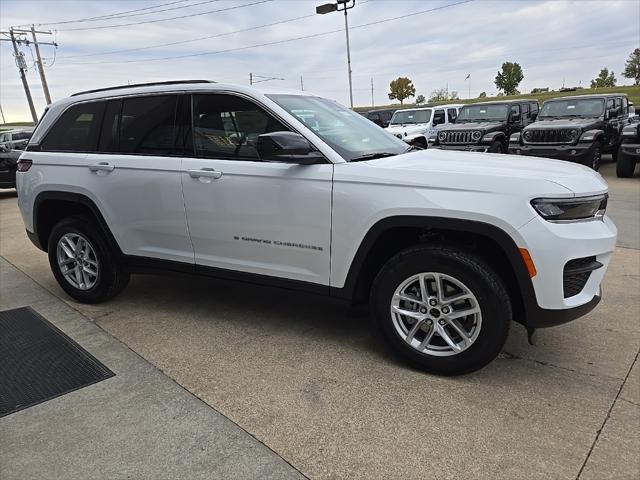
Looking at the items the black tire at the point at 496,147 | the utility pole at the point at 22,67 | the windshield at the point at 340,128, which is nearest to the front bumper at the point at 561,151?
the black tire at the point at 496,147

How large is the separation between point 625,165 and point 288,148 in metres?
11.2

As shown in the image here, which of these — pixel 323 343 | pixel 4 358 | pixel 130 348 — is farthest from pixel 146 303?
pixel 323 343

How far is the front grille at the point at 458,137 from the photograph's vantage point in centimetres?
1357

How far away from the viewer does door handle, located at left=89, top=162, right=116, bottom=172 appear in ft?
12.7

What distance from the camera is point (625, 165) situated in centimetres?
1130

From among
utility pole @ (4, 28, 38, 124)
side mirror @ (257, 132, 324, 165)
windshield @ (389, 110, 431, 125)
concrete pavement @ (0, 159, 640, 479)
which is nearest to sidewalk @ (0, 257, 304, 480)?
concrete pavement @ (0, 159, 640, 479)

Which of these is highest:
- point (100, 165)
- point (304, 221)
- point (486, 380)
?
point (100, 165)

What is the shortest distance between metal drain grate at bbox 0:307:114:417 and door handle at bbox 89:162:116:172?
4.32 ft

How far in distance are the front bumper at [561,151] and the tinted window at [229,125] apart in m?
A: 9.97

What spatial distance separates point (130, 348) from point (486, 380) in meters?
2.43

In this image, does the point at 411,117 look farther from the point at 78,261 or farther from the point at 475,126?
the point at 78,261

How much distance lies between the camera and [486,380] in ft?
9.48

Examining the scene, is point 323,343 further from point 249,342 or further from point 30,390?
point 30,390

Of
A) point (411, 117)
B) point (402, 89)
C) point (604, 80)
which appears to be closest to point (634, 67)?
point (604, 80)
